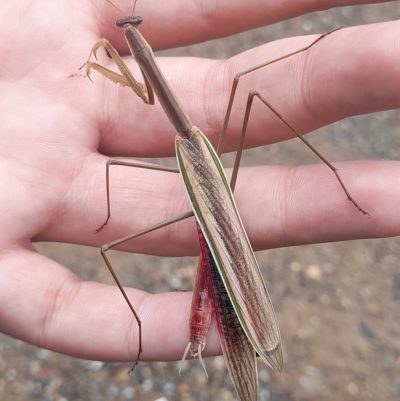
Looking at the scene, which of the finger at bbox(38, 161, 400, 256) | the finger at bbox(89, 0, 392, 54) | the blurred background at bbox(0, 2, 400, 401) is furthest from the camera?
the blurred background at bbox(0, 2, 400, 401)

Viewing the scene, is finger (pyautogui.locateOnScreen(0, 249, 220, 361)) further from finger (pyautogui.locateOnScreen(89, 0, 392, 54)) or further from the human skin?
finger (pyautogui.locateOnScreen(89, 0, 392, 54))

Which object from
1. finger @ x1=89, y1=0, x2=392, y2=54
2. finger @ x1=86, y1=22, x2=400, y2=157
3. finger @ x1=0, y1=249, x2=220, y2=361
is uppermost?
finger @ x1=89, y1=0, x2=392, y2=54

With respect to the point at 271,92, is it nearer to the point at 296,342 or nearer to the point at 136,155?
the point at 136,155

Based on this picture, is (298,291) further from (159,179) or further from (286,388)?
(159,179)

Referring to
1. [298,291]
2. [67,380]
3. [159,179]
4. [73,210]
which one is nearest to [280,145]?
[298,291]

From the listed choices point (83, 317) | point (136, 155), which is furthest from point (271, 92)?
point (83, 317)

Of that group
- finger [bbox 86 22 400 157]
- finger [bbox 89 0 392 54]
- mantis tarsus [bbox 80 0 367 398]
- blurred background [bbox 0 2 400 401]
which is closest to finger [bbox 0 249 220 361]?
mantis tarsus [bbox 80 0 367 398]

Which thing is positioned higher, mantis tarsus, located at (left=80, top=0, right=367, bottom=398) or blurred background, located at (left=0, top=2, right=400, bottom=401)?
mantis tarsus, located at (left=80, top=0, right=367, bottom=398)

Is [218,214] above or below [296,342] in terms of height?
above
